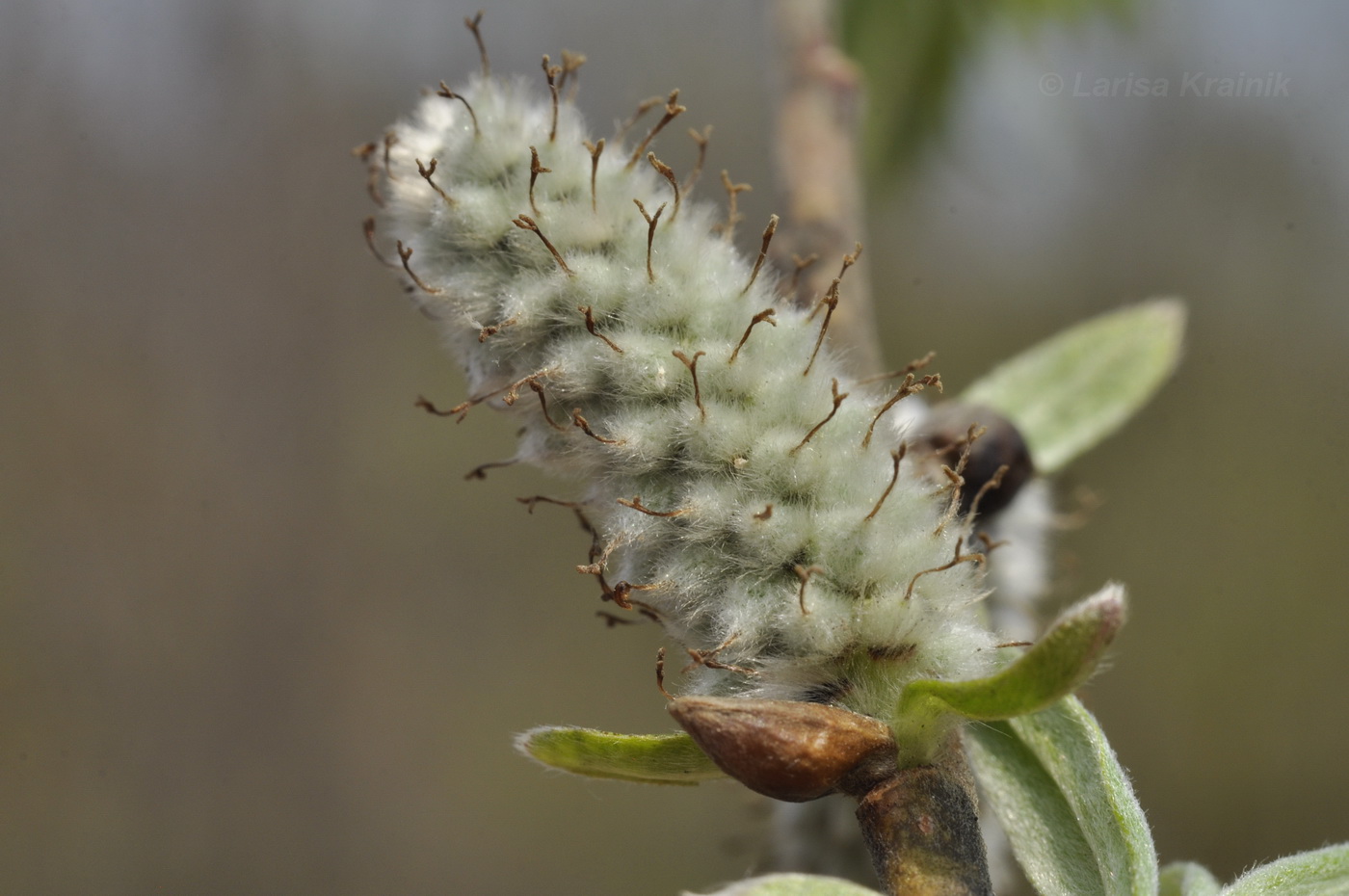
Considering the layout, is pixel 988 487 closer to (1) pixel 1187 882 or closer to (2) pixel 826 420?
(2) pixel 826 420

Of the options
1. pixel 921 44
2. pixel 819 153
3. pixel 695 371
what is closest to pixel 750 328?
pixel 695 371

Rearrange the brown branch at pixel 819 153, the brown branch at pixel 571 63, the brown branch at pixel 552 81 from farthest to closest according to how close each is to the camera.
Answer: the brown branch at pixel 819 153
the brown branch at pixel 571 63
the brown branch at pixel 552 81

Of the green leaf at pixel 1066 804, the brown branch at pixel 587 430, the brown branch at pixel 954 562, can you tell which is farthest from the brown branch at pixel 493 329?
the green leaf at pixel 1066 804

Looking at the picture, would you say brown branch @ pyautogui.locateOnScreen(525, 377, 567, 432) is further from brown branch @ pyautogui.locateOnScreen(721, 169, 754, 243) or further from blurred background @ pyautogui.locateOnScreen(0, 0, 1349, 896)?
blurred background @ pyautogui.locateOnScreen(0, 0, 1349, 896)

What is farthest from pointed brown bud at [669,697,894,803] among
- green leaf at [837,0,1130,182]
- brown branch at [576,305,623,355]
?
green leaf at [837,0,1130,182]

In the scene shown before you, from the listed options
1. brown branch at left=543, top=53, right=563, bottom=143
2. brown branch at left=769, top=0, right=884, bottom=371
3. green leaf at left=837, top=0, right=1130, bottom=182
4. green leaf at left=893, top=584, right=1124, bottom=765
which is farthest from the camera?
green leaf at left=837, top=0, right=1130, bottom=182

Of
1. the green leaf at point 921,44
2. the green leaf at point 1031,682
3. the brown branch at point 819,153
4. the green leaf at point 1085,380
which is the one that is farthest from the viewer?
the green leaf at point 921,44

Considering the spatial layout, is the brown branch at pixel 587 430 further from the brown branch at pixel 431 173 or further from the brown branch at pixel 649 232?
the brown branch at pixel 431 173
